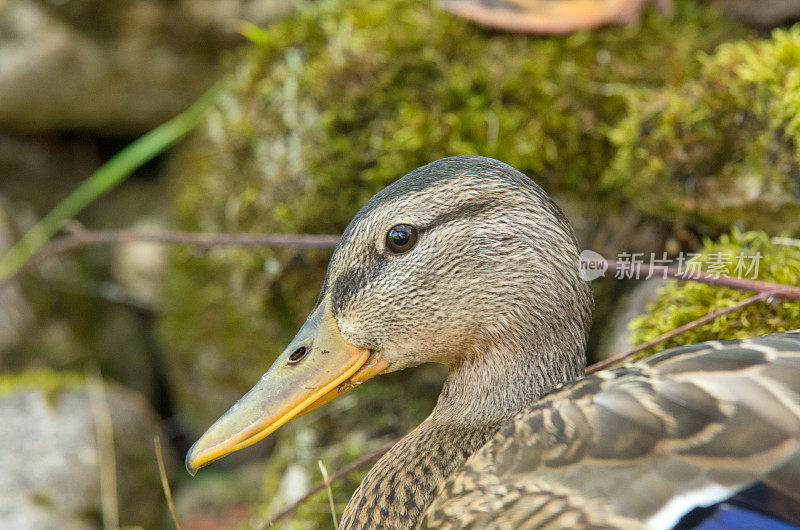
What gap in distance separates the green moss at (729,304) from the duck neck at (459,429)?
0.36 metres

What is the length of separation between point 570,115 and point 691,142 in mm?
337

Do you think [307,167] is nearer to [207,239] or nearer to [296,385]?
[207,239]

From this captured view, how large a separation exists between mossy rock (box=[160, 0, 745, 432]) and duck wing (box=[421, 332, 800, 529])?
3.16 ft

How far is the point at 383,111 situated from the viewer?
6.82 feet

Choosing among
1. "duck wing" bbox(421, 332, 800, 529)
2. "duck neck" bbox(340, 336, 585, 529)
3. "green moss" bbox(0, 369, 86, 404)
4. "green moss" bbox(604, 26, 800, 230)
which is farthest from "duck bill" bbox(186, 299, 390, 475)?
"green moss" bbox(0, 369, 86, 404)

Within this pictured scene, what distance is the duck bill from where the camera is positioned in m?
1.21

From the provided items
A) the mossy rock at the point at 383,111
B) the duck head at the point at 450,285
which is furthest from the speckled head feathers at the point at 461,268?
the mossy rock at the point at 383,111

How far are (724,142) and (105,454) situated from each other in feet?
7.04

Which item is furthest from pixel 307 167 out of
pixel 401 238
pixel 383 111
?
pixel 401 238

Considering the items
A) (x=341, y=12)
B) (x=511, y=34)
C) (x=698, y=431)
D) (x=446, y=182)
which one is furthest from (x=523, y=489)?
(x=341, y=12)

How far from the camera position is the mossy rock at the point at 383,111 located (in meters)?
1.99

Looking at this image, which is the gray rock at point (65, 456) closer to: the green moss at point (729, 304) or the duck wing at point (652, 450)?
the duck wing at point (652, 450)

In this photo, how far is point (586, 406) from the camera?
1.07 meters

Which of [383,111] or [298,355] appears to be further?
[383,111]
